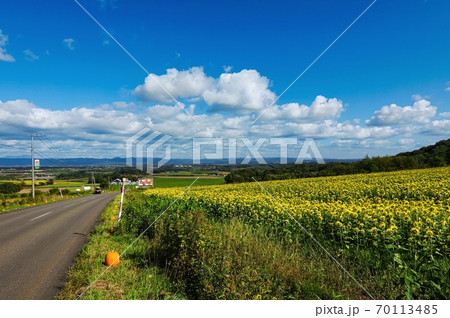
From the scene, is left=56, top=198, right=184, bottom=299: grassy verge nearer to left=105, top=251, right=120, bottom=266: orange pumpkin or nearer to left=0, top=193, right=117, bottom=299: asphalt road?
left=105, top=251, right=120, bottom=266: orange pumpkin

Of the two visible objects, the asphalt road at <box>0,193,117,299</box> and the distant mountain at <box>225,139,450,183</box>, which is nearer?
the asphalt road at <box>0,193,117,299</box>

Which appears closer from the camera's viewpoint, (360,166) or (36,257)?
(36,257)

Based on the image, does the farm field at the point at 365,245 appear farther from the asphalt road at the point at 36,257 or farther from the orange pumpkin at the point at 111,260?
the asphalt road at the point at 36,257

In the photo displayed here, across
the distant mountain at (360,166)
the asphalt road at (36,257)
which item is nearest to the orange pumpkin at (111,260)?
the asphalt road at (36,257)

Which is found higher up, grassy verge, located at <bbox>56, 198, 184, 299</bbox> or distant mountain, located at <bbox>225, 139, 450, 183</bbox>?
distant mountain, located at <bbox>225, 139, 450, 183</bbox>

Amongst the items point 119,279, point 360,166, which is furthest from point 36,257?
point 360,166

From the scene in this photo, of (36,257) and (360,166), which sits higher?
(360,166)

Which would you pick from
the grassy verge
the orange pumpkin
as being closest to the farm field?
the grassy verge

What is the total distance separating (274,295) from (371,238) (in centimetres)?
252

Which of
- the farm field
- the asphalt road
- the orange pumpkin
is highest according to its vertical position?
the farm field

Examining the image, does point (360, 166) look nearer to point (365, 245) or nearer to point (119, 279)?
point (365, 245)

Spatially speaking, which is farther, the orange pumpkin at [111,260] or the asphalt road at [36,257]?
the orange pumpkin at [111,260]
